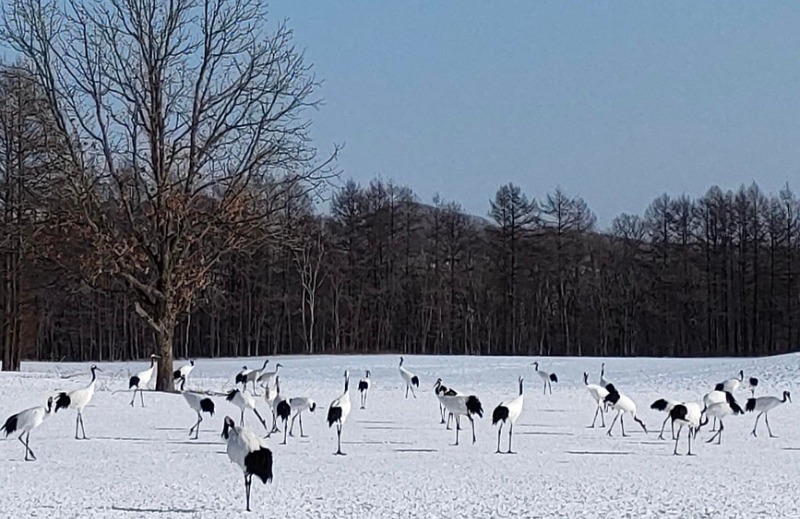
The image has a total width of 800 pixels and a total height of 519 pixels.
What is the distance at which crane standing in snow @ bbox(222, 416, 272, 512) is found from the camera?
9977 mm

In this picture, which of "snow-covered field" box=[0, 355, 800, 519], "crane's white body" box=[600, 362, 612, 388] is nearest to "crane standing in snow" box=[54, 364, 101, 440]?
"snow-covered field" box=[0, 355, 800, 519]

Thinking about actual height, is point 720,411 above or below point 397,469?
above

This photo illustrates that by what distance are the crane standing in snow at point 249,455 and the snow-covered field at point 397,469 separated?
0.33 metres

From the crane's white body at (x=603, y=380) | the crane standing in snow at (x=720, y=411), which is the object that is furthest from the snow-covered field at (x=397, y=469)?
the crane's white body at (x=603, y=380)

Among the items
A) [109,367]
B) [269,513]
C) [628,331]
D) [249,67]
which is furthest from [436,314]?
[269,513]

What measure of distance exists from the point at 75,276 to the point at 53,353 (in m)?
37.4

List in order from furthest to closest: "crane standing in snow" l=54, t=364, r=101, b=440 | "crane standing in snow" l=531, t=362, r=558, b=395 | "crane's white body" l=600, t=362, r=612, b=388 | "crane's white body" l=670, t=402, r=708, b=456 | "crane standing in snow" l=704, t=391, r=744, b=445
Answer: "crane standing in snow" l=531, t=362, r=558, b=395 → "crane's white body" l=600, t=362, r=612, b=388 → "crane standing in snow" l=704, t=391, r=744, b=445 → "crane standing in snow" l=54, t=364, r=101, b=440 → "crane's white body" l=670, t=402, r=708, b=456

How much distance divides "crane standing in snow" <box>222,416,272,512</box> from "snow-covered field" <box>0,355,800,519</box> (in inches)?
13.0

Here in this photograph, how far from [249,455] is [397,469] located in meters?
3.26

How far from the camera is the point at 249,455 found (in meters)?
10.2

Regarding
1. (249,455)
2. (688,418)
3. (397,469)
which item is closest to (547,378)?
(688,418)

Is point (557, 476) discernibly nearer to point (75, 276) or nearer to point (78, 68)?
point (75, 276)

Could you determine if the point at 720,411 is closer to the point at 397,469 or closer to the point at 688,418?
the point at 688,418

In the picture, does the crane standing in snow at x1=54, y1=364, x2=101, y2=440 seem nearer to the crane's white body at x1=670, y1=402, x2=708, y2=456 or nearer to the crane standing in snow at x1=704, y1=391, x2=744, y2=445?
the crane's white body at x1=670, y1=402, x2=708, y2=456
